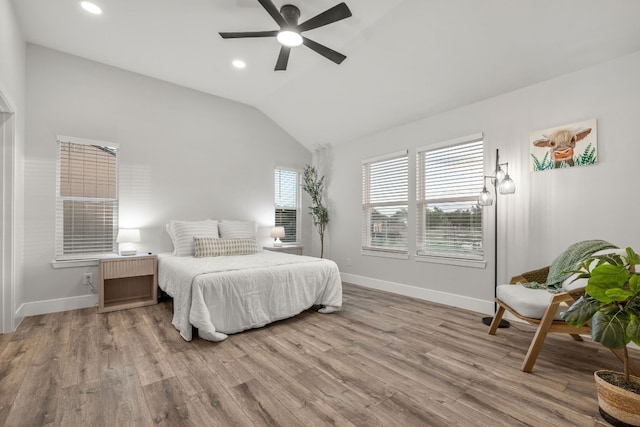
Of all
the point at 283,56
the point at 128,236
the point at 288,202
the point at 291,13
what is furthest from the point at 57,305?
the point at 291,13

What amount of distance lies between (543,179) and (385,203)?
2.17 metres

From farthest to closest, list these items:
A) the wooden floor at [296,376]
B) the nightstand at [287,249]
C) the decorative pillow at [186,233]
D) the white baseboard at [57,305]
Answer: the nightstand at [287,249]
the decorative pillow at [186,233]
the white baseboard at [57,305]
the wooden floor at [296,376]

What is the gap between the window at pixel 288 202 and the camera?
19.1 feet

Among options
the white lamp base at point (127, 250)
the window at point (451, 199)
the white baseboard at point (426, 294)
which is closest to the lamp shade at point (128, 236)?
the white lamp base at point (127, 250)

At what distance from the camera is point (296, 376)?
2141mm

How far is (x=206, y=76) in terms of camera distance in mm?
4391

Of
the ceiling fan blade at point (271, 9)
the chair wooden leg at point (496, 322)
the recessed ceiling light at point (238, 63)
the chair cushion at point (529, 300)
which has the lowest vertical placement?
the chair wooden leg at point (496, 322)

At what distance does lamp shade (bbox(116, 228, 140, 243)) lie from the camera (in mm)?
3793

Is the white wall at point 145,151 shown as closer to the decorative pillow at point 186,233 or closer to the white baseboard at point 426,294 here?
the decorative pillow at point 186,233

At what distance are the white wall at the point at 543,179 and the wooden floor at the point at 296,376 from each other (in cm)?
90

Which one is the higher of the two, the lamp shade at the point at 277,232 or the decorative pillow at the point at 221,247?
the lamp shade at the point at 277,232

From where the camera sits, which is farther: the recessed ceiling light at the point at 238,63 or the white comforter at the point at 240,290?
the recessed ceiling light at the point at 238,63

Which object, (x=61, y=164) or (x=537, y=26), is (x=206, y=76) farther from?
(x=537, y=26)

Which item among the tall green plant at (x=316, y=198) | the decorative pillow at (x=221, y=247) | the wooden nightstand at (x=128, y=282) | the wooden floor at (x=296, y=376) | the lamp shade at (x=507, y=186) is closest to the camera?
the wooden floor at (x=296, y=376)
